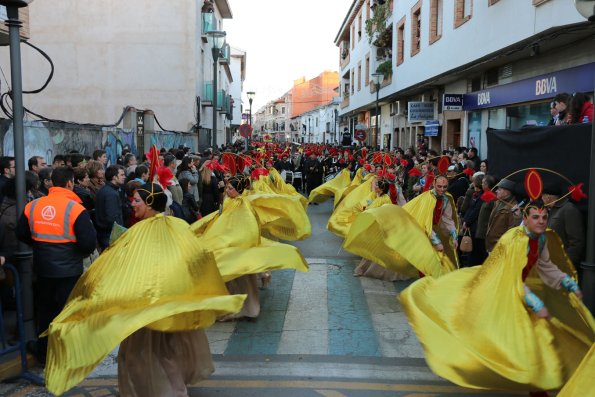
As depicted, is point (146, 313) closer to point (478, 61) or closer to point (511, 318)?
point (511, 318)

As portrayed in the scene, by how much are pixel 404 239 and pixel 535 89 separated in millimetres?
7441

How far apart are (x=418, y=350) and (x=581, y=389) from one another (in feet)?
8.48

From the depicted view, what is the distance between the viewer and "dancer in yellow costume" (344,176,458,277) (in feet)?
23.1

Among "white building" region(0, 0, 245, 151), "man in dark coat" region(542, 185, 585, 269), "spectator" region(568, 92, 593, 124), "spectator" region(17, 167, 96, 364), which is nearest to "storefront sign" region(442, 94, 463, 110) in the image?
"spectator" region(568, 92, 593, 124)

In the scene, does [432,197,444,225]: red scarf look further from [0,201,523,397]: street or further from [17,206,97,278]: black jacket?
[17,206,97,278]: black jacket

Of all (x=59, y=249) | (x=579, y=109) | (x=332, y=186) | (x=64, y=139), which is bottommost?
(x=332, y=186)

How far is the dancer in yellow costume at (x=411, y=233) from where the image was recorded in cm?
705

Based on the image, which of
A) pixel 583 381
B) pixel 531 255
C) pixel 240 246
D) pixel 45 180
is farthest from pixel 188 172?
pixel 583 381

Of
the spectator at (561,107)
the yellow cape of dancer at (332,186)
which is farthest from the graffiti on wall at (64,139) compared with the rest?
the spectator at (561,107)

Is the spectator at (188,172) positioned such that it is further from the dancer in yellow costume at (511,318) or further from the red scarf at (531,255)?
the red scarf at (531,255)

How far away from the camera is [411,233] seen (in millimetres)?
7141

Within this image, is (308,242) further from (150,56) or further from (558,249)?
(150,56)

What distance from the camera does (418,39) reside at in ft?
73.1

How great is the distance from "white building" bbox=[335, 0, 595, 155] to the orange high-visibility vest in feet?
28.8
